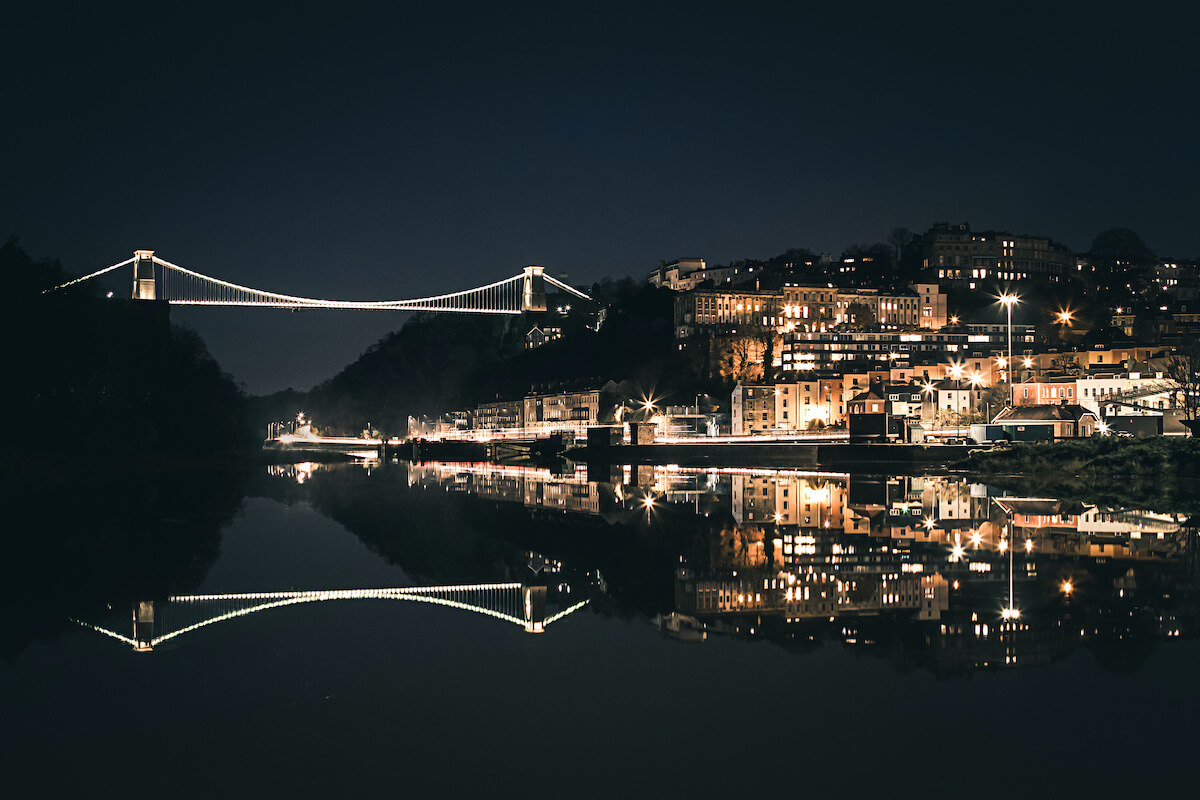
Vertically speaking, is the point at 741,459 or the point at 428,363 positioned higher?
the point at 428,363

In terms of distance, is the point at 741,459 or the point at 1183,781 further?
the point at 741,459

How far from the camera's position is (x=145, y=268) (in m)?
63.3

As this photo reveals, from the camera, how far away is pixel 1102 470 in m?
26.5

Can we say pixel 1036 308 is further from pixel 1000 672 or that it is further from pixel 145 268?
pixel 1000 672

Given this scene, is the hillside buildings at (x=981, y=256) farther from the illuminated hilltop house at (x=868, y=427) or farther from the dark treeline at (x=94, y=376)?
the dark treeline at (x=94, y=376)

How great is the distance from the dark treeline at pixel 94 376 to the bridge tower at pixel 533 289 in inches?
1952

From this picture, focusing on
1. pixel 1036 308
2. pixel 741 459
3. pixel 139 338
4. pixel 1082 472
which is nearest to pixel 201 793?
pixel 1082 472

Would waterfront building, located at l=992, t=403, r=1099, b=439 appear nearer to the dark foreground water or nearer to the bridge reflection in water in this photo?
the bridge reflection in water

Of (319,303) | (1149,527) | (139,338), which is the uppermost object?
(319,303)

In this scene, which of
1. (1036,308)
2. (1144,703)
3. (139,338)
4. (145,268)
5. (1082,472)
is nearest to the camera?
(1144,703)

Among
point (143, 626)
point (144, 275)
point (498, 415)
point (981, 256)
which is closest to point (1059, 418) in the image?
point (143, 626)

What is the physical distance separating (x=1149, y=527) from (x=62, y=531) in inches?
528

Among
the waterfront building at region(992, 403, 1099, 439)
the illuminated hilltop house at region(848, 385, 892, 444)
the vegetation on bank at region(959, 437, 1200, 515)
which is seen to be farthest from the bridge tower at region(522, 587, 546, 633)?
the illuminated hilltop house at region(848, 385, 892, 444)

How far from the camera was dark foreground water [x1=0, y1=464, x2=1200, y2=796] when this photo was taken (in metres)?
4.11
